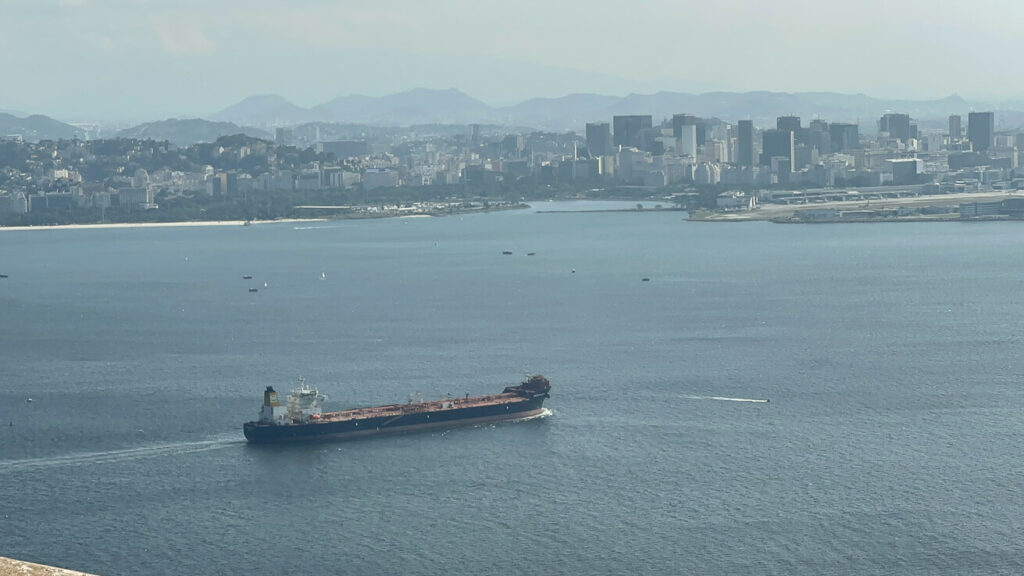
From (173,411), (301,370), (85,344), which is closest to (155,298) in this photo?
(85,344)

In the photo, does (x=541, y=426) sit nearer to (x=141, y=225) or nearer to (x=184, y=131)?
(x=141, y=225)

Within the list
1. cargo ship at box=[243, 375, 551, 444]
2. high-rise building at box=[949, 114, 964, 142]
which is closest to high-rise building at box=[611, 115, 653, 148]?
high-rise building at box=[949, 114, 964, 142]

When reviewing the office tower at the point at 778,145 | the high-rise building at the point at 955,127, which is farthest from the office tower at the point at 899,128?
the office tower at the point at 778,145

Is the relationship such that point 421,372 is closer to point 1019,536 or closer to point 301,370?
point 301,370

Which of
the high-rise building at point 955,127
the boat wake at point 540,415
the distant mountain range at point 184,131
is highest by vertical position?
the distant mountain range at point 184,131

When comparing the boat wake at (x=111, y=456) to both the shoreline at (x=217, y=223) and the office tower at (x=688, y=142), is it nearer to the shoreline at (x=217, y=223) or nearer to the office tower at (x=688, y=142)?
the shoreline at (x=217, y=223)

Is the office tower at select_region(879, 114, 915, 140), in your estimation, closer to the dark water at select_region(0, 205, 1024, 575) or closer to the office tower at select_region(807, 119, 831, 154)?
the office tower at select_region(807, 119, 831, 154)
